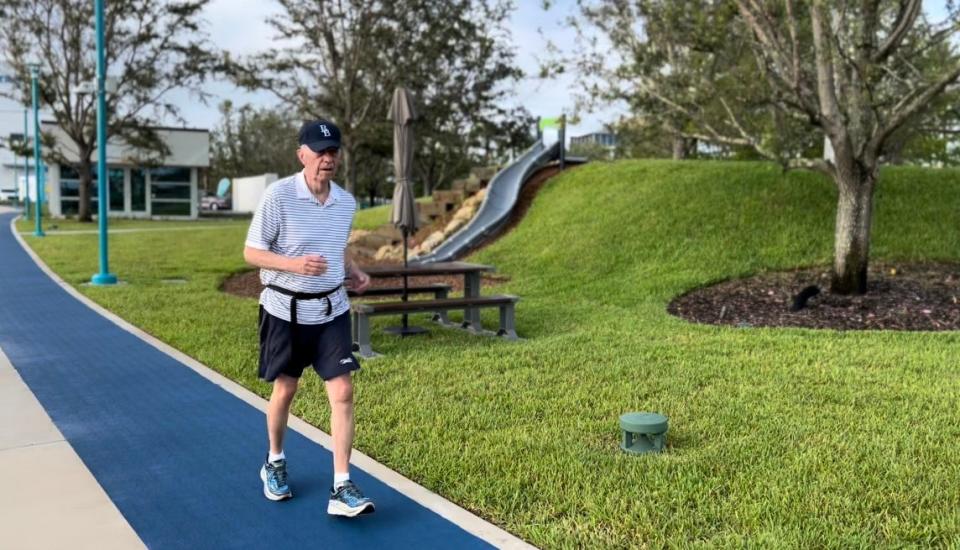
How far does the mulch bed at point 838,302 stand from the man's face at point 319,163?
630cm

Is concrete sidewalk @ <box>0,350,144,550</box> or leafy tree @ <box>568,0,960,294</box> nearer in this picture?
concrete sidewalk @ <box>0,350,144,550</box>

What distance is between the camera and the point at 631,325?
28.1 feet

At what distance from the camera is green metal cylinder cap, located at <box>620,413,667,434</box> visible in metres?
4.39

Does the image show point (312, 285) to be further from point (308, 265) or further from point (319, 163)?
point (319, 163)

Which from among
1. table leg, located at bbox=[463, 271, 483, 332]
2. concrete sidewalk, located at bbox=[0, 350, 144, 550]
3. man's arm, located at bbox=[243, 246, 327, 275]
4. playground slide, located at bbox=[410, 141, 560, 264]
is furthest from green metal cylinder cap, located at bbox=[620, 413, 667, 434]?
playground slide, located at bbox=[410, 141, 560, 264]

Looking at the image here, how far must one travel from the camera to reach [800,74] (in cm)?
974

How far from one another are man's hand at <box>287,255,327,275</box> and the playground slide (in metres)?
10.1

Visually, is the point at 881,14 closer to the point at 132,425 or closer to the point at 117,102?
the point at 132,425

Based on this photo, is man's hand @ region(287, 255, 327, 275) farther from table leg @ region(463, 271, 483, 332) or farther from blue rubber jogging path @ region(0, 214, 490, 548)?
table leg @ region(463, 271, 483, 332)

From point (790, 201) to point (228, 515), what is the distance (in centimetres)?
1213

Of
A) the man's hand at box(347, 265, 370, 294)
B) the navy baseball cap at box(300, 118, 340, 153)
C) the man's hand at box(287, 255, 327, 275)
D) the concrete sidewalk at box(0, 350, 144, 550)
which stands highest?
the navy baseball cap at box(300, 118, 340, 153)

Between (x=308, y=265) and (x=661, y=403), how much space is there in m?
2.92

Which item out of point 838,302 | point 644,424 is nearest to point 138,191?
point 838,302

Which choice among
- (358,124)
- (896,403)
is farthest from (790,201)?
(358,124)
